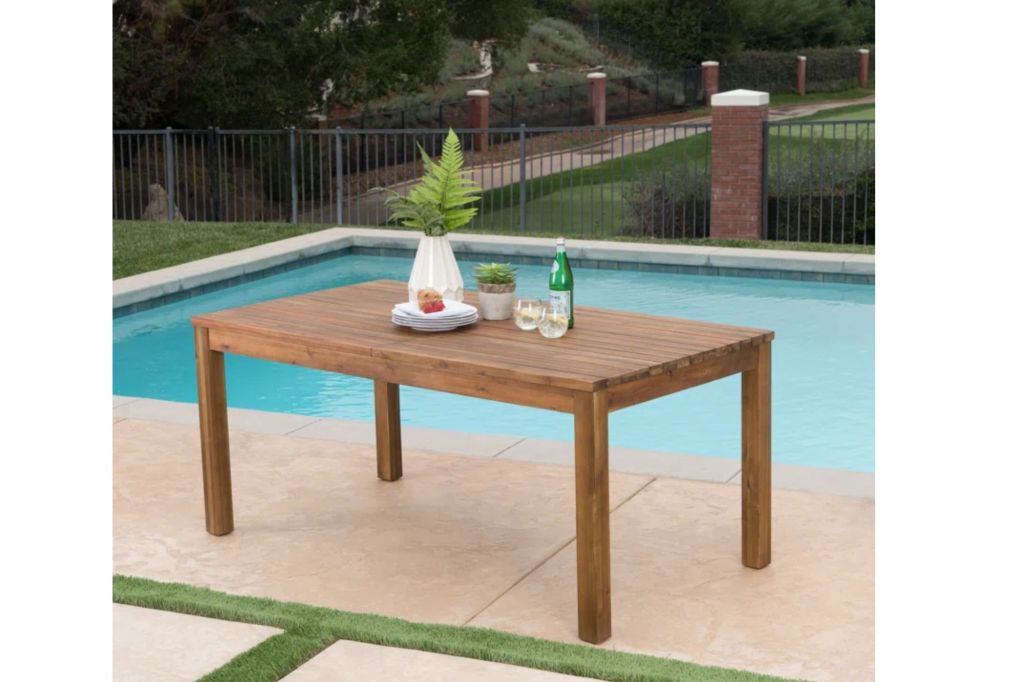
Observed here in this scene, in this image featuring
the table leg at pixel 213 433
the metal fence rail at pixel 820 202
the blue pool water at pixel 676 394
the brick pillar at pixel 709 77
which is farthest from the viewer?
the brick pillar at pixel 709 77

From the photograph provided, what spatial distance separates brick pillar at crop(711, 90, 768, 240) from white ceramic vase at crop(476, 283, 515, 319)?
914cm

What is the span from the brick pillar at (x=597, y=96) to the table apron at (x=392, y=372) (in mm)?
28486

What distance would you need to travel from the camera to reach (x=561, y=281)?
4027mm

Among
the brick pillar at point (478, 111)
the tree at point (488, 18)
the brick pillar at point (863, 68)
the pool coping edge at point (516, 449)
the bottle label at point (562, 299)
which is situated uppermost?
the brick pillar at point (863, 68)

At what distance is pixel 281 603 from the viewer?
3828mm

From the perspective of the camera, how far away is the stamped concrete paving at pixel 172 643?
130 inches

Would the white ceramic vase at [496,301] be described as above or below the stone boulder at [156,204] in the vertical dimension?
below

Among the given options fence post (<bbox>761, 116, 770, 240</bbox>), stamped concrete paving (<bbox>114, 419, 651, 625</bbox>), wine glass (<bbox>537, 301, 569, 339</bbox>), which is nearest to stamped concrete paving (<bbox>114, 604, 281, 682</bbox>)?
stamped concrete paving (<bbox>114, 419, 651, 625</bbox>)

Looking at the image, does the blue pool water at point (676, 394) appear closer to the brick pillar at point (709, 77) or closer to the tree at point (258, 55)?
the tree at point (258, 55)

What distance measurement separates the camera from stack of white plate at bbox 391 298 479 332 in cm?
423

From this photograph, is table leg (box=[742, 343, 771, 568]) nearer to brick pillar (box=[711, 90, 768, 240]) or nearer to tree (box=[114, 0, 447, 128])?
brick pillar (box=[711, 90, 768, 240])

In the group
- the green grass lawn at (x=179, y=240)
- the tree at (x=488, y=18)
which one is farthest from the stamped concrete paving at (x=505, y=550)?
the tree at (x=488, y=18)

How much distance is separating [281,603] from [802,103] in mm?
36176
